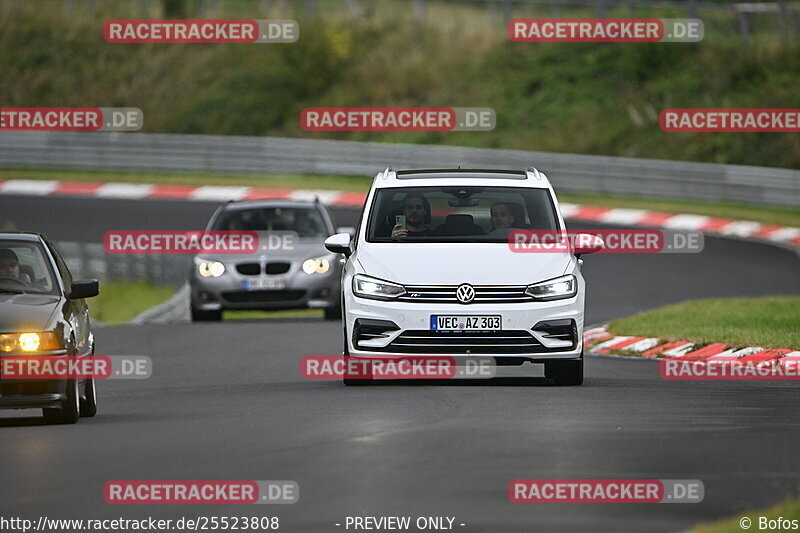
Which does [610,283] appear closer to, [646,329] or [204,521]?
[646,329]

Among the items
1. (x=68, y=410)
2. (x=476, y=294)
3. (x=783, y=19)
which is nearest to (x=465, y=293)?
(x=476, y=294)

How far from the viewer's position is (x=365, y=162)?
136 ft

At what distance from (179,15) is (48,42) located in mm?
4489

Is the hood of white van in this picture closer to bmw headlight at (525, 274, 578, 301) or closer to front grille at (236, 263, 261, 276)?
bmw headlight at (525, 274, 578, 301)

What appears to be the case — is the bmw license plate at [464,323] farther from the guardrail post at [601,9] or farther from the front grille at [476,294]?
the guardrail post at [601,9]

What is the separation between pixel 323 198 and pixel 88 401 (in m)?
26.7

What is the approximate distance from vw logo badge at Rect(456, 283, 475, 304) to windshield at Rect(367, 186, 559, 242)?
0.72 m

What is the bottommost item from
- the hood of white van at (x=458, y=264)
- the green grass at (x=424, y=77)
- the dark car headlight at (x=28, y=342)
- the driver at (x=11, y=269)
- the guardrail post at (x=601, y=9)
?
the dark car headlight at (x=28, y=342)

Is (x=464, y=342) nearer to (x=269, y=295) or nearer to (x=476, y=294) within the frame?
(x=476, y=294)

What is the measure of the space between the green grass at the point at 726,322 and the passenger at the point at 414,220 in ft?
14.4

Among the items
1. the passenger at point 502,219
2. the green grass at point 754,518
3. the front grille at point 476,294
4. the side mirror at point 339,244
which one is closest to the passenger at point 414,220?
the side mirror at point 339,244

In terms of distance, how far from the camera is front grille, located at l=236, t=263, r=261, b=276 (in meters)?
21.4

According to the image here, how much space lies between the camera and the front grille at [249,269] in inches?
844

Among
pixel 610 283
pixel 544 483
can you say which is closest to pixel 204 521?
pixel 544 483
